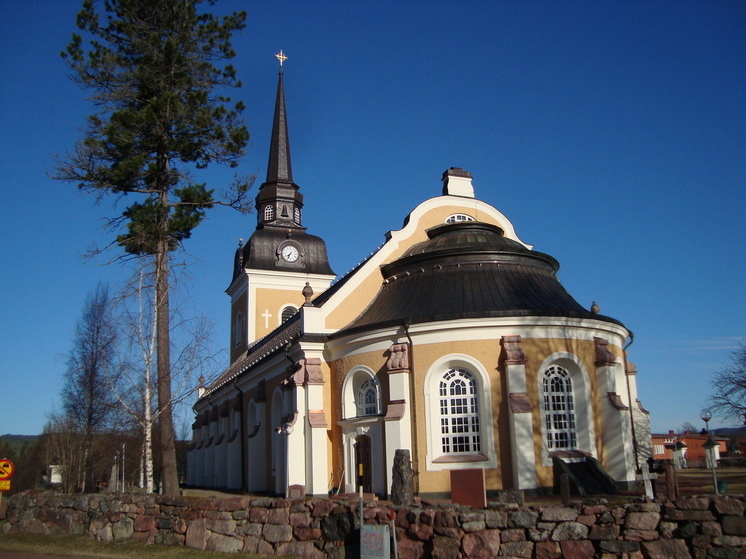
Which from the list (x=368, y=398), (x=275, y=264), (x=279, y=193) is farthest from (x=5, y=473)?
(x=279, y=193)

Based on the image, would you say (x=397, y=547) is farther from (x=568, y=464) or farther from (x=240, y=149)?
(x=240, y=149)

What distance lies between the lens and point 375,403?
24.2 m

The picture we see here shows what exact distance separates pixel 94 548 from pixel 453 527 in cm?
799

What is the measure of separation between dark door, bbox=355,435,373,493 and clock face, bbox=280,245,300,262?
21.7m

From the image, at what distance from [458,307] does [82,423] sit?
89.0ft

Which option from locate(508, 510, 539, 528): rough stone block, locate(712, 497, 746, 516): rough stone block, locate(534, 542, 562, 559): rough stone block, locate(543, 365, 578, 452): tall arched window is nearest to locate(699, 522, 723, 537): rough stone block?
locate(712, 497, 746, 516): rough stone block

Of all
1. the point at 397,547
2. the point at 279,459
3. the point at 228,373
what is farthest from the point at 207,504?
the point at 228,373

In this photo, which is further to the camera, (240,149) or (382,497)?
(240,149)

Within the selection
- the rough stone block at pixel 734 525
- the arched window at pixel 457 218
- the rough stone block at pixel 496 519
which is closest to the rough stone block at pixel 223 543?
the rough stone block at pixel 496 519

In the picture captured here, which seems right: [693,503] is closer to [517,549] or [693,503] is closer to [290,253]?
[517,549]

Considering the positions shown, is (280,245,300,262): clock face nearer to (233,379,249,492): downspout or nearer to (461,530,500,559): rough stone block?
(233,379,249,492): downspout

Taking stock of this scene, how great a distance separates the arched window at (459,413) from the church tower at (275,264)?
1994 cm

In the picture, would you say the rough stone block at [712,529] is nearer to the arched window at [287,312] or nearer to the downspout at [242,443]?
the downspout at [242,443]

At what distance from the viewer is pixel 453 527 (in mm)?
11602
